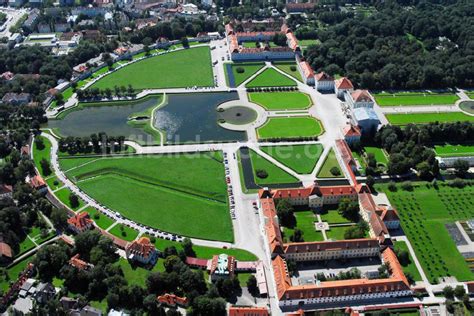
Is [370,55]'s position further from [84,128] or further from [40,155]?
[40,155]

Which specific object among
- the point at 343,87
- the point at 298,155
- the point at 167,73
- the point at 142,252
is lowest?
the point at 142,252

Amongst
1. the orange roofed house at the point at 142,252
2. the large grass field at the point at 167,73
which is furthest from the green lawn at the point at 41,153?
the orange roofed house at the point at 142,252

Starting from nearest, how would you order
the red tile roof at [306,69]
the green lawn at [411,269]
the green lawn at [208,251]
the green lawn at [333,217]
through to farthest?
the green lawn at [411,269] → the green lawn at [208,251] → the green lawn at [333,217] → the red tile roof at [306,69]

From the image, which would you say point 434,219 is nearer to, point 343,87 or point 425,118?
point 425,118

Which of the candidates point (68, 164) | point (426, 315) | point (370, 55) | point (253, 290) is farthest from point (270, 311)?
point (370, 55)

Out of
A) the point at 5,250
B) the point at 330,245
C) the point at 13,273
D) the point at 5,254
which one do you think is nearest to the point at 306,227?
the point at 330,245

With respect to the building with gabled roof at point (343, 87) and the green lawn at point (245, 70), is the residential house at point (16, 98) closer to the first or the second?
the green lawn at point (245, 70)
